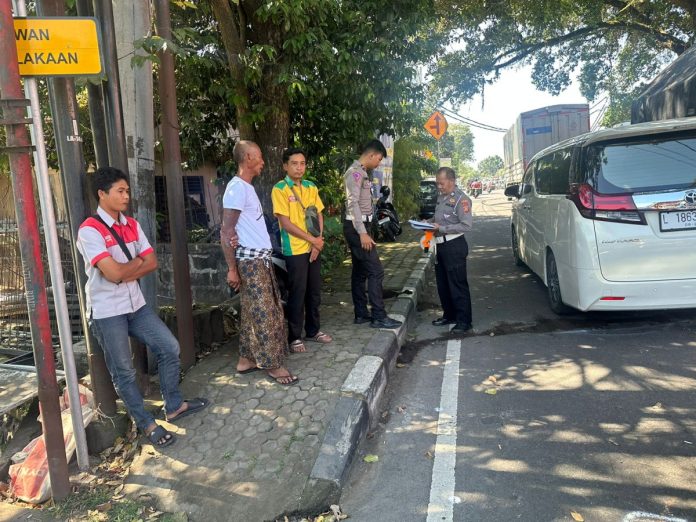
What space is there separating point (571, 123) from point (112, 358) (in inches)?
747

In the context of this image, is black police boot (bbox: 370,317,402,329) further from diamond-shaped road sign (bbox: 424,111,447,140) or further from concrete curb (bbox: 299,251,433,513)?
diamond-shaped road sign (bbox: 424,111,447,140)

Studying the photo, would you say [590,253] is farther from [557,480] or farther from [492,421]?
[557,480]

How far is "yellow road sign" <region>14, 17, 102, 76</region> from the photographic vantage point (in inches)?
105

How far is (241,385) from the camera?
3.88 metres

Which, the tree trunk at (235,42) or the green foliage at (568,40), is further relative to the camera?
the green foliage at (568,40)

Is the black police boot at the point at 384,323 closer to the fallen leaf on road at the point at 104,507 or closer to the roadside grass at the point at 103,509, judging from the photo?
the roadside grass at the point at 103,509

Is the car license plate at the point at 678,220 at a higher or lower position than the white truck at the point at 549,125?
lower

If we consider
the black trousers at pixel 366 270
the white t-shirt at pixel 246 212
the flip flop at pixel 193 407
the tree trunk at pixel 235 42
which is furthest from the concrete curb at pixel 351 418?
the tree trunk at pixel 235 42

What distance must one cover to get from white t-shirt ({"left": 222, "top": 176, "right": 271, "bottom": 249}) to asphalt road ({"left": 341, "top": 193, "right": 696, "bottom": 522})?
160cm

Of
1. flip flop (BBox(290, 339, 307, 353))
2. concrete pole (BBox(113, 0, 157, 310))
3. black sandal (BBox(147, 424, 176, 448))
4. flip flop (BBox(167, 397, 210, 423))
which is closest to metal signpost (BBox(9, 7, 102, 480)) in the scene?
black sandal (BBox(147, 424, 176, 448))

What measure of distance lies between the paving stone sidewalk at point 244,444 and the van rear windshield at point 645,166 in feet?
8.62

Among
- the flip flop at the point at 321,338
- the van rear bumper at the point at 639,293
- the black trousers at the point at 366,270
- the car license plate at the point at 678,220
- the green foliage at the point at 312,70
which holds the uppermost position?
the green foliage at the point at 312,70

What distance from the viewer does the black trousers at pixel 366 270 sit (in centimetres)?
493

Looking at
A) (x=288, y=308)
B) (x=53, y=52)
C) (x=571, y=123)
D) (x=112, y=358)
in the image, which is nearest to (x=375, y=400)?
(x=288, y=308)
